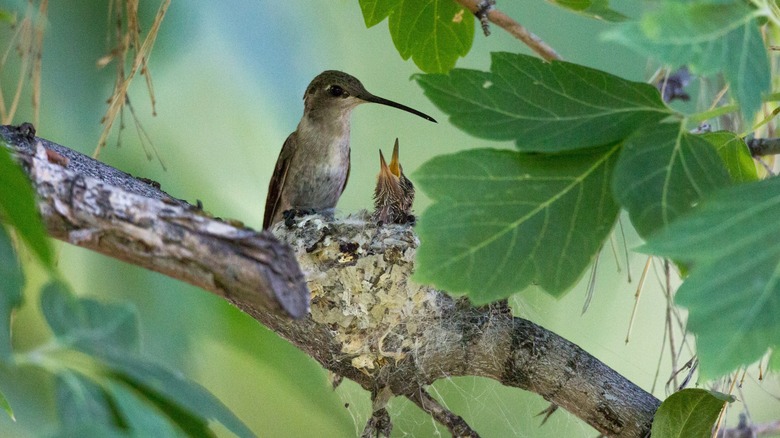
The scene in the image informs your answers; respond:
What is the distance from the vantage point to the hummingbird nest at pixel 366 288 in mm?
2133

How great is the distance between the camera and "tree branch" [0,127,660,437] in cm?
86

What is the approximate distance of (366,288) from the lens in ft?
7.59

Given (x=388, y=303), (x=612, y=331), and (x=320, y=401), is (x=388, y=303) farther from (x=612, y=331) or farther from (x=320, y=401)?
(x=612, y=331)

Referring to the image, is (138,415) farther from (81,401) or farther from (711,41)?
(711,41)

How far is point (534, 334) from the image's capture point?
6.27 feet

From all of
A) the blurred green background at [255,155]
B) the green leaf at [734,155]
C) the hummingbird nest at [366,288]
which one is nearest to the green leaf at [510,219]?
the green leaf at [734,155]

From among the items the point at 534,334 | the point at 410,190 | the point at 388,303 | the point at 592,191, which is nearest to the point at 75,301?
the point at 592,191

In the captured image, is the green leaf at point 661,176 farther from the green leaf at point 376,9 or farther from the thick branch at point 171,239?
the green leaf at point 376,9

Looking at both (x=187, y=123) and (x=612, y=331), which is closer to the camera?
(x=187, y=123)

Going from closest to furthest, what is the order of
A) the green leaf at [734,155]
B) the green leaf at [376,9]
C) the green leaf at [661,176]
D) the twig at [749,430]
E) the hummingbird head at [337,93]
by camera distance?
1. the green leaf at [661,176]
2. the green leaf at [734,155]
3. the green leaf at [376,9]
4. the twig at [749,430]
5. the hummingbird head at [337,93]

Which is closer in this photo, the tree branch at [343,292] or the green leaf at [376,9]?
the tree branch at [343,292]

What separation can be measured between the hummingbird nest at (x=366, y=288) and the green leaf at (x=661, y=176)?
46.0 inches

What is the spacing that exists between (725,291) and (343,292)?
1546mm

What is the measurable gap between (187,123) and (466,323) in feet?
6.17
